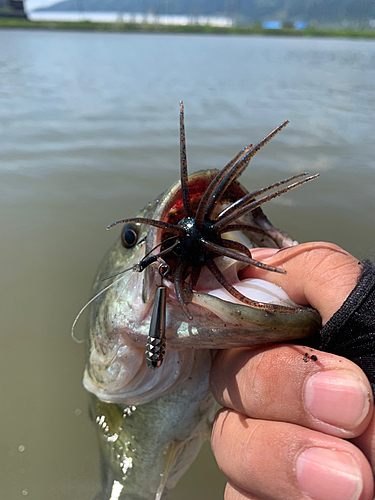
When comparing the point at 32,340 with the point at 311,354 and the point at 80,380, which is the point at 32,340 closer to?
the point at 80,380

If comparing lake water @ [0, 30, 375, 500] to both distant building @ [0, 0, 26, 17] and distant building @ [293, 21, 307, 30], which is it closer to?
distant building @ [293, 21, 307, 30]

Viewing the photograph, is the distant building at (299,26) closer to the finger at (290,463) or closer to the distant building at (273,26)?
the distant building at (273,26)

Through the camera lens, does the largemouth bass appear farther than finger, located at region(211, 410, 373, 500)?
Yes

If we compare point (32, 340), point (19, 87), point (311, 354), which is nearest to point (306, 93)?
point (19, 87)

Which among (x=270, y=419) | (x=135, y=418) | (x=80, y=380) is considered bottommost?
(x=80, y=380)

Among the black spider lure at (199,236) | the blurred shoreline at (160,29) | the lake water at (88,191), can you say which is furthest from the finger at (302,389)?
the blurred shoreline at (160,29)

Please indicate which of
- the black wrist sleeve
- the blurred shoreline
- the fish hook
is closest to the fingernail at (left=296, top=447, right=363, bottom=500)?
the black wrist sleeve
